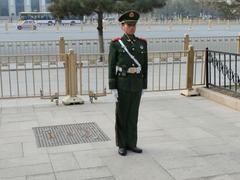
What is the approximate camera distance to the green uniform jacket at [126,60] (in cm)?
517

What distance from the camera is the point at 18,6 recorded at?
302ft

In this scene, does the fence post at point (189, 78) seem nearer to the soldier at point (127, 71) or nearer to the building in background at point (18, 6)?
the soldier at point (127, 71)

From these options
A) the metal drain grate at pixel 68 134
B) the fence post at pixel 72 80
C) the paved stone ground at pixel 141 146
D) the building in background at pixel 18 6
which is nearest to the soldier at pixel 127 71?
the paved stone ground at pixel 141 146

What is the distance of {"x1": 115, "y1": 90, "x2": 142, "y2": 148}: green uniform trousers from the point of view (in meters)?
5.33

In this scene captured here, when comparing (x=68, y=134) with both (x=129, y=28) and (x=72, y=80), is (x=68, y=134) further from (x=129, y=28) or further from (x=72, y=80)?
(x=72, y=80)

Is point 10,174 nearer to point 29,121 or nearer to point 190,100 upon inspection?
point 29,121

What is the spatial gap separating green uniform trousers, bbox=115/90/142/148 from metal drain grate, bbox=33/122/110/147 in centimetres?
72

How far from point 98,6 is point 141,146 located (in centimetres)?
1060

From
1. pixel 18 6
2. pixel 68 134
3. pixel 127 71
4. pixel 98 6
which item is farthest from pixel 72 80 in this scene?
pixel 18 6

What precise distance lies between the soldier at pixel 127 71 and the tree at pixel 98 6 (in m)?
10.4

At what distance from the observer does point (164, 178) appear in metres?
4.66

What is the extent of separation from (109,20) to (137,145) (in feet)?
191

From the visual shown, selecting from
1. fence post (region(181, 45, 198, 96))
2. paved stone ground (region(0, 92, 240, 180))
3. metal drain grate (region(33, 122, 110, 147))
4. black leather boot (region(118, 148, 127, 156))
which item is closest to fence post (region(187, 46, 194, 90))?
fence post (region(181, 45, 198, 96))

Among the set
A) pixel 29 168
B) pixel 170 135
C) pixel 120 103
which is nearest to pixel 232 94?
pixel 170 135
